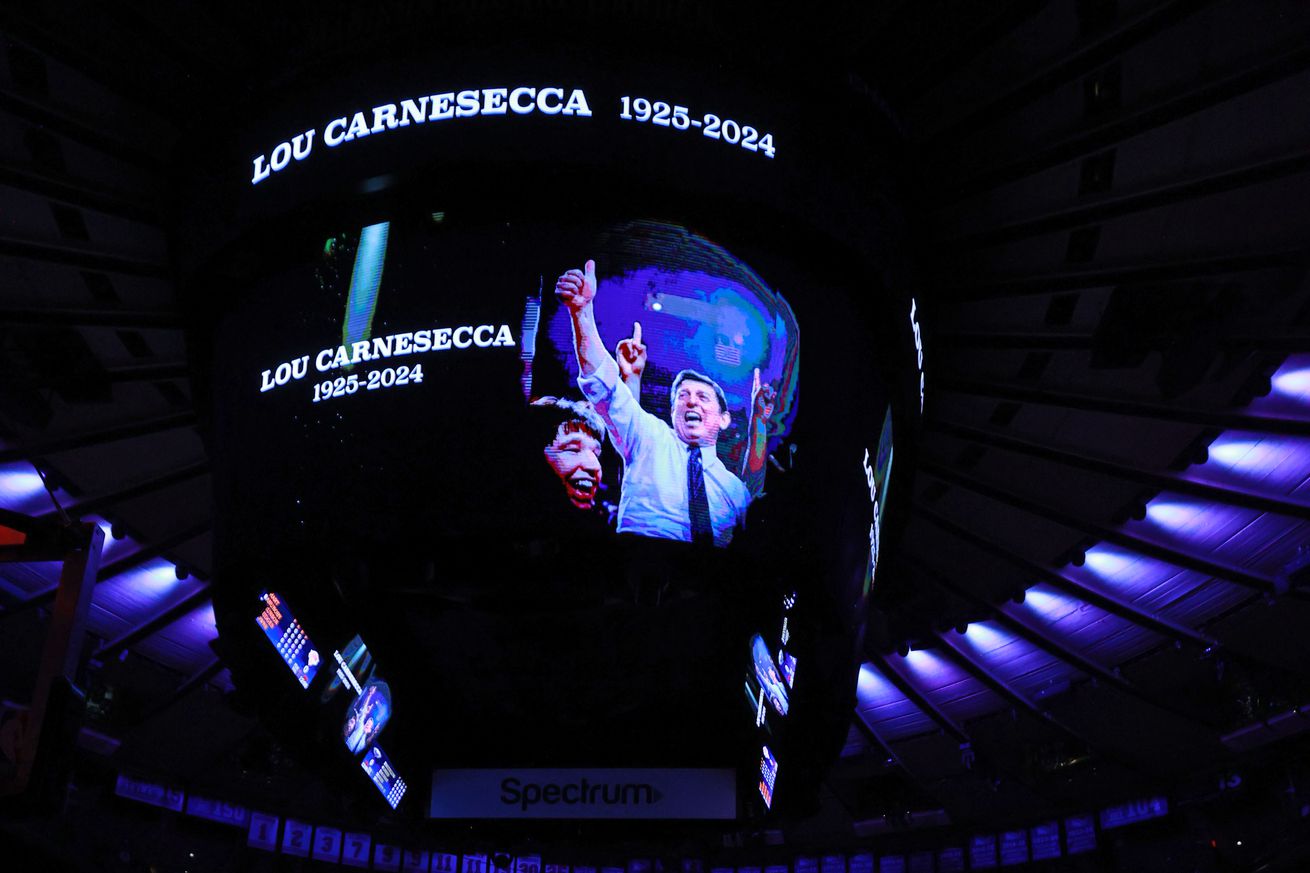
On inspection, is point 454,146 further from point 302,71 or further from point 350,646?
point 350,646

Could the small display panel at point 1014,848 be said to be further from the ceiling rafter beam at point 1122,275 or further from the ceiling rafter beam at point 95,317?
the ceiling rafter beam at point 95,317

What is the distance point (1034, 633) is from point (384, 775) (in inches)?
511

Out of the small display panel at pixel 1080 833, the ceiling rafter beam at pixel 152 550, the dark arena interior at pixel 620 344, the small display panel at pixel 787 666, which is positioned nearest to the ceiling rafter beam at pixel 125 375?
the dark arena interior at pixel 620 344

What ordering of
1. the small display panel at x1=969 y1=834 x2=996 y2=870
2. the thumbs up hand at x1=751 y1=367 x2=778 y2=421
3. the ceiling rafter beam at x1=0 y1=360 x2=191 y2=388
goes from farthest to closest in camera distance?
the small display panel at x1=969 y1=834 x2=996 y2=870 < the ceiling rafter beam at x1=0 y1=360 x2=191 y2=388 < the thumbs up hand at x1=751 y1=367 x2=778 y2=421

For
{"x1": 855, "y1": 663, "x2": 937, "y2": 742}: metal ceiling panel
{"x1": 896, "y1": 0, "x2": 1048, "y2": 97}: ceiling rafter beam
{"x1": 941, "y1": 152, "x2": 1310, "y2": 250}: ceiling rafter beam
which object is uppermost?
{"x1": 896, "y1": 0, "x2": 1048, "y2": 97}: ceiling rafter beam

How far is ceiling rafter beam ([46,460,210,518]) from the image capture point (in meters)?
20.0

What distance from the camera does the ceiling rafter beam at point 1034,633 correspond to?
22.6 m

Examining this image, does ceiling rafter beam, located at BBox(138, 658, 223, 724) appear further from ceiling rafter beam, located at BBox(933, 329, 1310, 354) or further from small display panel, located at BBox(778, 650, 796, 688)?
ceiling rafter beam, located at BBox(933, 329, 1310, 354)

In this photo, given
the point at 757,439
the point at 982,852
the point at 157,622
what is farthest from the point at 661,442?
the point at 982,852

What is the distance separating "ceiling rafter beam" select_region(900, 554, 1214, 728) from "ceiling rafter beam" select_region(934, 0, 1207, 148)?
10.2 m

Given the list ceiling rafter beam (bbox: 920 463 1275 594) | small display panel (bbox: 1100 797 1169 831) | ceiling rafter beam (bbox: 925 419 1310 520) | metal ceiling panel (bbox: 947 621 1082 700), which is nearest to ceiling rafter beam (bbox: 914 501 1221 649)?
ceiling rafter beam (bbox: 920 463 1275 594)

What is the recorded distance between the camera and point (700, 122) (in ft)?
A: 43.3

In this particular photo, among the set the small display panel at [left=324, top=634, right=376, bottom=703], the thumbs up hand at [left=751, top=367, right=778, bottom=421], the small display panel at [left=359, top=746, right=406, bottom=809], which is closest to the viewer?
the thumbs up hand at [left=751, top=367, right=778, bottom=421]

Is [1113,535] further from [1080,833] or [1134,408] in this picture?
[1080,833]
